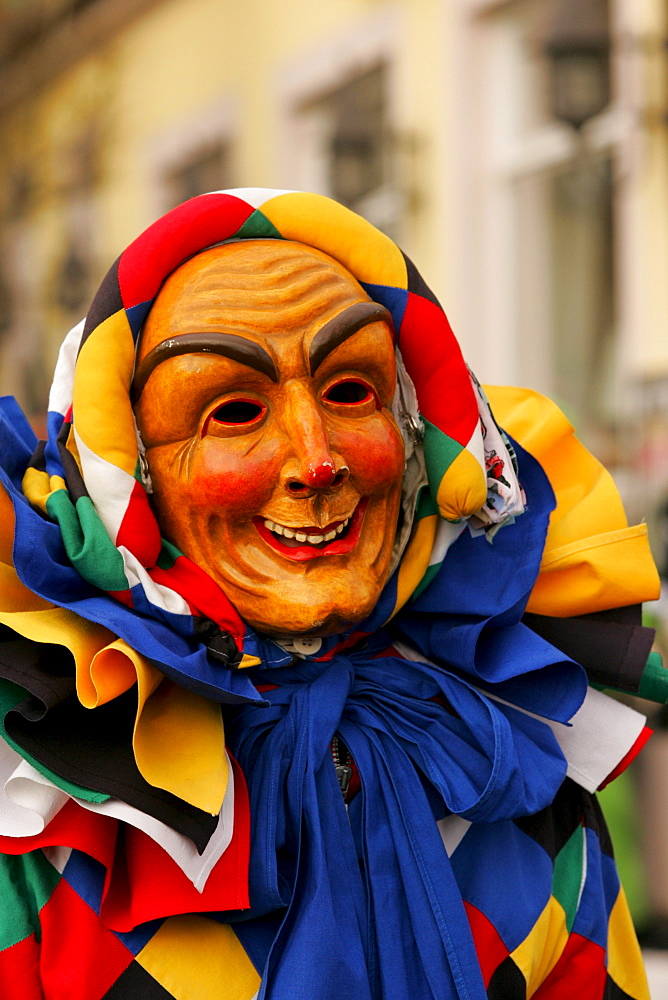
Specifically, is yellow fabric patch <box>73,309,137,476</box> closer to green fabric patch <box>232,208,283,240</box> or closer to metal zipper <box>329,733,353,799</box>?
green fabric patch <box>232,208,283,240</box>

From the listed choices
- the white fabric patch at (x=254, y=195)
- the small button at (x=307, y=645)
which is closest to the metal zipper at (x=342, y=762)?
the small button at (x=307, y=645)

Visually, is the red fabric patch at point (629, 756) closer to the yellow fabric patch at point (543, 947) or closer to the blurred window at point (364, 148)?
the yellow fabric patch at point (543, 947)

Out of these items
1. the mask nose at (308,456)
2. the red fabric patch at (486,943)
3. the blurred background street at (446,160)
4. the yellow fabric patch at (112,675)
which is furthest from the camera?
the blurred background street at (446,160)

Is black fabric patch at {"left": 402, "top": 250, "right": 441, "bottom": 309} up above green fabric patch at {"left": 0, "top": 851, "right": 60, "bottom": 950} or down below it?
above

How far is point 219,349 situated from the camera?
1.63m

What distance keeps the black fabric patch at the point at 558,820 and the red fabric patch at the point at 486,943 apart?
168 mm

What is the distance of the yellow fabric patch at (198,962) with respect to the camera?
1.56m

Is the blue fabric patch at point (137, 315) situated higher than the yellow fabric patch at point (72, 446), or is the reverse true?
the blue fabric patch at point (137, 315)

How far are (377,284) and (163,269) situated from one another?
313 millimetres

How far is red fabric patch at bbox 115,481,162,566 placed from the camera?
1630 mm

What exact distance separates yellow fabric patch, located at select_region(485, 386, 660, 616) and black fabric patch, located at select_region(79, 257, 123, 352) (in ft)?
2.29

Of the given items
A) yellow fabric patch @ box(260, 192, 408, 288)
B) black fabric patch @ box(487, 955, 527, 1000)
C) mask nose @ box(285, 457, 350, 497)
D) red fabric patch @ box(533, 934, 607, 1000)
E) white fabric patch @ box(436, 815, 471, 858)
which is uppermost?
yellow fabric patch @ box(260, 192, 408, 288)

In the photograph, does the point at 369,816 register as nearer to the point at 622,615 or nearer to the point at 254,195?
the point at 622,615

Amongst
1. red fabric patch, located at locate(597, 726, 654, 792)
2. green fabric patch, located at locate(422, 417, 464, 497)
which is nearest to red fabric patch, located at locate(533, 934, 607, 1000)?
A: red fabric patch, located at locate(597, 726, 654, 792)
